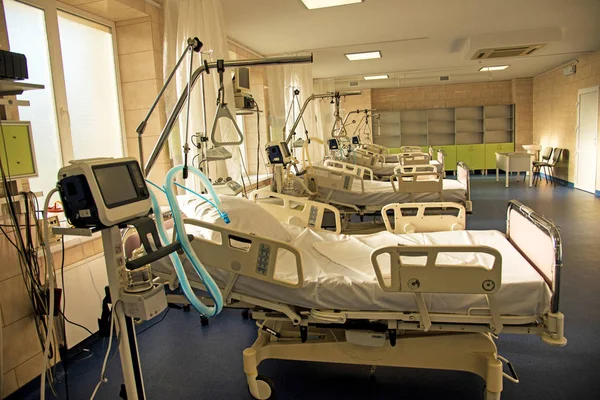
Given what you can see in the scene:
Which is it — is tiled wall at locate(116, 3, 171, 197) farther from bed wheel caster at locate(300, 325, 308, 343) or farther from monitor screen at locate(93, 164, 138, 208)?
monitor screen at locate(93, 164, 138, 208)

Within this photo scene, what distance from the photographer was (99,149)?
3578 mm

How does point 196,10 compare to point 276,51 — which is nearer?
point 196,10

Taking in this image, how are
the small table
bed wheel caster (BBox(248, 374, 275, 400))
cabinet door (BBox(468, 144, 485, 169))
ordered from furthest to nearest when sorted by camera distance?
cabinet door (BBox(468, 144, 485, 169)) → the small table → bed wheel caster (BBox(248, 374, 275, 400))

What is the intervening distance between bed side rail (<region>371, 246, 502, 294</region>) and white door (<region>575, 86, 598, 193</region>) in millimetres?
7005

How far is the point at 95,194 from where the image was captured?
1.17 meters

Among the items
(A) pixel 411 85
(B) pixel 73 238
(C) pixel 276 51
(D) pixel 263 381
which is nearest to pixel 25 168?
(B) pixel 73 238

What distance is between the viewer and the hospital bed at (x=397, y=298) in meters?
1.72

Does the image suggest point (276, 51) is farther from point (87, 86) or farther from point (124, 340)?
point (124, 340)

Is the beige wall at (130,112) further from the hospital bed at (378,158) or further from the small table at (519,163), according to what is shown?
the small table at (519,163)

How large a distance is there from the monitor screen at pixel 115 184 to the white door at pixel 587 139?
26.4 feet

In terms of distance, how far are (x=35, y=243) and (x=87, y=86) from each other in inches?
65.4

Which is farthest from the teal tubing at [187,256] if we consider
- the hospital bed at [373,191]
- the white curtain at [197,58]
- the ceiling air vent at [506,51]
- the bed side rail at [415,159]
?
the bed side rail at [415,159]

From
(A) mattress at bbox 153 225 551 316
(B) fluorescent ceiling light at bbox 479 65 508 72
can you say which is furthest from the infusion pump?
(B) fluorescent ceiling light at bbox 479 65 508 72

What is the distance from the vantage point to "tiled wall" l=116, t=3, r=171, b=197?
356cm
